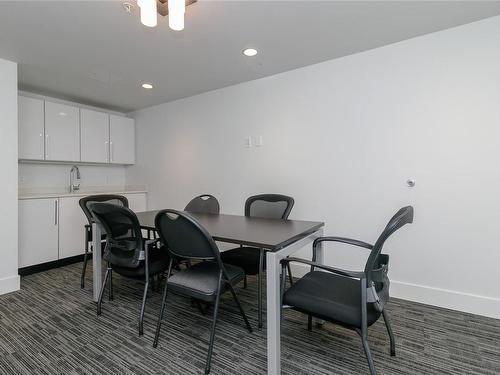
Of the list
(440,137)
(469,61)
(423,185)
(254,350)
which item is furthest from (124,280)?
(469,61)

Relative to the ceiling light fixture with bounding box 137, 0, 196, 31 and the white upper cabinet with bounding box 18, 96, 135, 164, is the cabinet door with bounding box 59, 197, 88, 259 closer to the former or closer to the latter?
the white upper cabinet with bounding box 18, 96, 135, 164

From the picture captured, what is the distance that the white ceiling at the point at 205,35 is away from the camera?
6.40 feet

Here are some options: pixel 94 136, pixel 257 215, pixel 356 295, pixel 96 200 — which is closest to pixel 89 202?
pixel 96 200

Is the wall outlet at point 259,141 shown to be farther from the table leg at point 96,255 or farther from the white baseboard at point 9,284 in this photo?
the white baseboard at point 9,284

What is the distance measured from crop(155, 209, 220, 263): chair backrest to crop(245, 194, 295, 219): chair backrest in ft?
3.45

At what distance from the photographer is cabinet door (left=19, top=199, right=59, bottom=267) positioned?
3152 millimetres

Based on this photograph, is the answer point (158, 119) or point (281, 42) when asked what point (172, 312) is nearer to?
point (281, 42)

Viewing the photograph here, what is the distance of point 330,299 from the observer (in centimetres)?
148

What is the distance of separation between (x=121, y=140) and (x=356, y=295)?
14.0ft

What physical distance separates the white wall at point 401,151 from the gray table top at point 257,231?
0.92 meters

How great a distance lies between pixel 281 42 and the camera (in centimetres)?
243

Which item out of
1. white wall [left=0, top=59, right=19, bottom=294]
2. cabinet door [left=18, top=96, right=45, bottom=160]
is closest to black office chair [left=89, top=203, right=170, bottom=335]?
→ white wall [left=0, top=59, right=19, bottom=294]

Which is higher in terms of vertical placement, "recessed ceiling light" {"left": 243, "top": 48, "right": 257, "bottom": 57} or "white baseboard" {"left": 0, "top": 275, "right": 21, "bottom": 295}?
"recessed ceiling light" {"left": 243, "top": 48, "right": 257, "bottom": 57}

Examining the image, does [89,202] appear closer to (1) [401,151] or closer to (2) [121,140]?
(2) [121,140]
